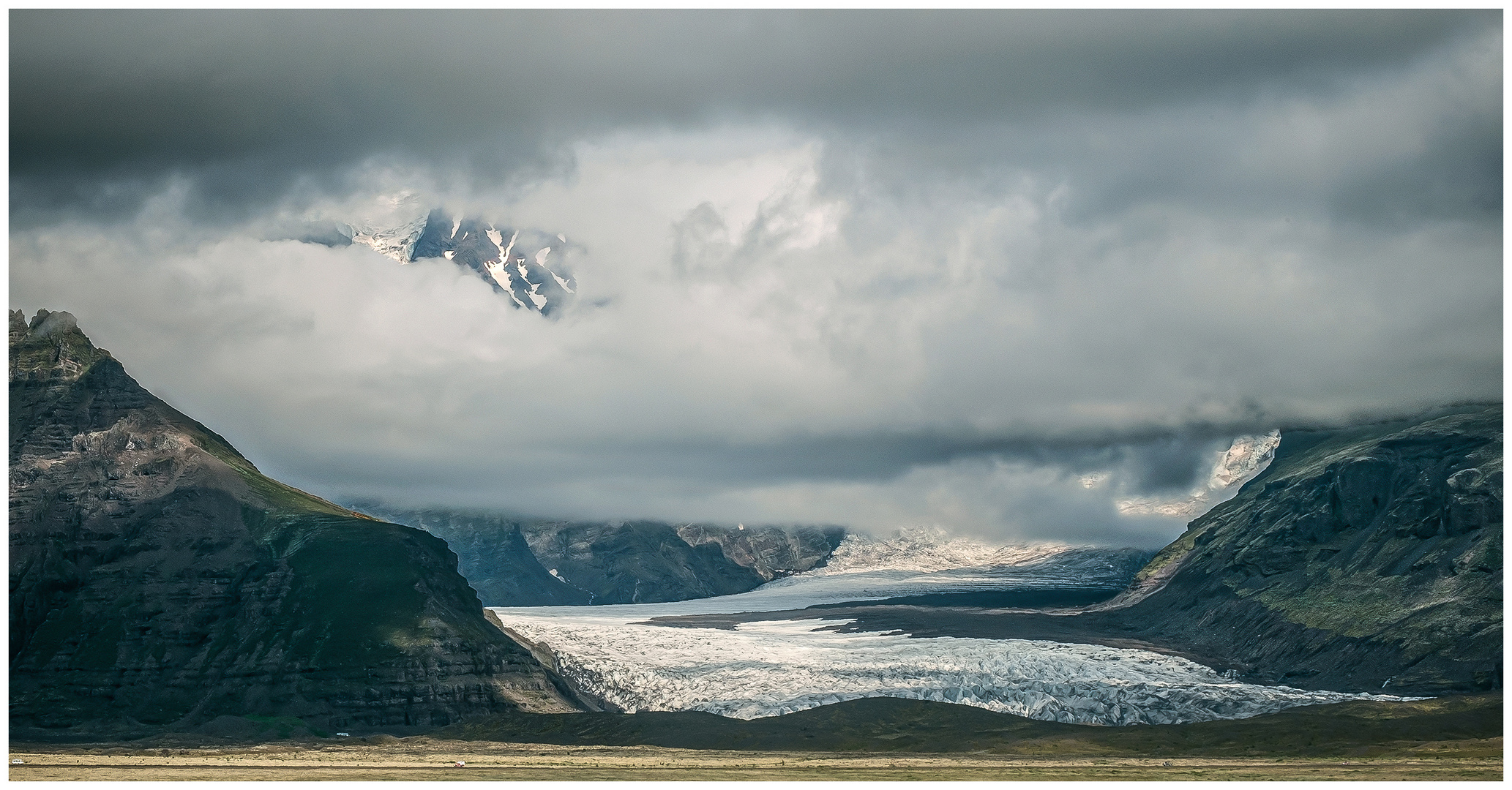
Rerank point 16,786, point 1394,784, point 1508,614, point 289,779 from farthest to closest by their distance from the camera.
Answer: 1. point 289,779
2. point 16,786
3. point 1394,784
4. point 1508,614

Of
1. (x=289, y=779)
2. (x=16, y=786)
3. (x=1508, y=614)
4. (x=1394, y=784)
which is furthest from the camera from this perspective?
(x=289, y=779)

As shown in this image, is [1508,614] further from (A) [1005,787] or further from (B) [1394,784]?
(A) [1005,787]

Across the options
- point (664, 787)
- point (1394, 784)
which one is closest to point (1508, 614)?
point (1394, 784)

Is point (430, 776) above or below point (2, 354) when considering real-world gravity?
below

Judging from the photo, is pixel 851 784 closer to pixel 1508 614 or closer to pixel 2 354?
pixel 1508 614

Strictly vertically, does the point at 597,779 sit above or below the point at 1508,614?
below

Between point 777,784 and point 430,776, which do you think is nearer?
point 777,784

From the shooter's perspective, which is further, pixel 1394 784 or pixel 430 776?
pixel 430 776

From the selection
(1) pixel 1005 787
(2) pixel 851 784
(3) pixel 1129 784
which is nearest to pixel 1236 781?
(3) pixel 1129 784

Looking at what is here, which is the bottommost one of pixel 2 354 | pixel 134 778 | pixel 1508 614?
pixel 134 778
